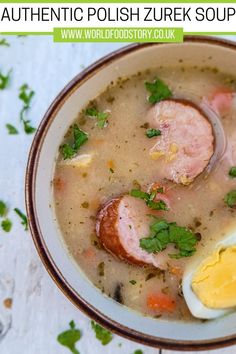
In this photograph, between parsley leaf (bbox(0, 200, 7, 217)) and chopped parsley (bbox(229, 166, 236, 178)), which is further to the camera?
parsley leaf (bbox(0, 200, 7, 217))

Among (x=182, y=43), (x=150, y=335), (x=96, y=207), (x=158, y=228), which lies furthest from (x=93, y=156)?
(x=150, y=335)

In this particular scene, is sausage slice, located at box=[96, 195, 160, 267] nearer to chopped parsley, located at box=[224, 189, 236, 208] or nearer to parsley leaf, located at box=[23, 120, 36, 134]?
→ chopped parsley, located at box=[224, 189, 236, 208]

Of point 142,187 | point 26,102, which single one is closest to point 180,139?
point 142,187

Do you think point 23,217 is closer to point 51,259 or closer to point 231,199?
point 51,259

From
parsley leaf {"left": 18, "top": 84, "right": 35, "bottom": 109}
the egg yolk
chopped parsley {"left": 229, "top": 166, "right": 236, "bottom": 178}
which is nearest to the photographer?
the egg yolk

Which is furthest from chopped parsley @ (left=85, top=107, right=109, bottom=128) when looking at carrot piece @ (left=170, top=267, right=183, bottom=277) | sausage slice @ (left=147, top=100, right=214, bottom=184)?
carrot piece @ (left=170, top=267, right=183, bottom=277)

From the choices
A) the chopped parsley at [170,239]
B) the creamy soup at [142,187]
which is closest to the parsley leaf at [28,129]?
the creamy soup at [142,187]

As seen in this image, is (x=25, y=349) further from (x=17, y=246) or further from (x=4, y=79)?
(x=4, y=79)
